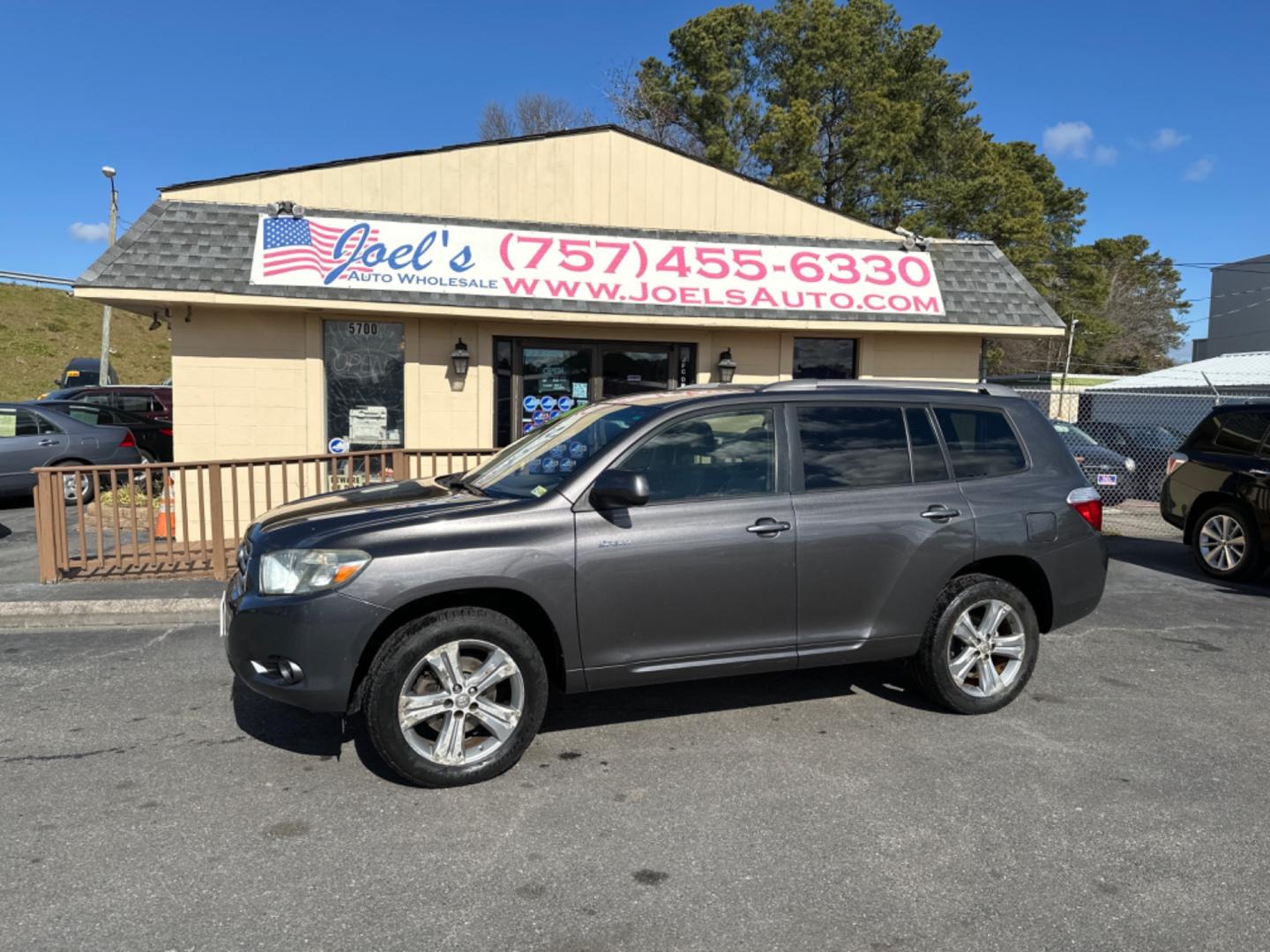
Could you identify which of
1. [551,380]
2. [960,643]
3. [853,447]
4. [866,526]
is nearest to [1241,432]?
[960,643]

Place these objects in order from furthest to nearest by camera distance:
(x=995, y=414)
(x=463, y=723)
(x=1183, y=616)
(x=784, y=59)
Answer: (x=784, y=59) → (x=1183, y=616) → (x=995, y=414) → (x=463, y=723)

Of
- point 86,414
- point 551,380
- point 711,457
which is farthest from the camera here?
point 86,414

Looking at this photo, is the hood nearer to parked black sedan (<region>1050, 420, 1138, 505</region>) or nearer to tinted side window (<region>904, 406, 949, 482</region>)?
tinted side window (<region>904, 406, 949, 482</region>)

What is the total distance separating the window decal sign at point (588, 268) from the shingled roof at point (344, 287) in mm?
84

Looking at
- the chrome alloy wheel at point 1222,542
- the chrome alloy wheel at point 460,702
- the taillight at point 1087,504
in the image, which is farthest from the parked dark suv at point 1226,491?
the chrome alloy wheel at point 460,702

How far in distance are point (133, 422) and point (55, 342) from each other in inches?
1624

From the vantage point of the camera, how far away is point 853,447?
4.67 m

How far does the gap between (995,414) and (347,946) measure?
417 cm

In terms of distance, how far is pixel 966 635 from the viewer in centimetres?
479

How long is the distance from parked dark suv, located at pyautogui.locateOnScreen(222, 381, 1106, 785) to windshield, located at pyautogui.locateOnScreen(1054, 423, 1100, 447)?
9.79m

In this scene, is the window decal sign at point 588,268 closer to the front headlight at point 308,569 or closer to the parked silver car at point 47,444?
the parked silver car at point 47,444

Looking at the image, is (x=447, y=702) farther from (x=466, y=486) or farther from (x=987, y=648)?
(x=987, y=648)

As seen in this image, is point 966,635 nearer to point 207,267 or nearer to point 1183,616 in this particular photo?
point 1183,616

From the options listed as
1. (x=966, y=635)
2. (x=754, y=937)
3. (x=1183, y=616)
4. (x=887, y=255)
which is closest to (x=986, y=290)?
(x=887, y=255)
